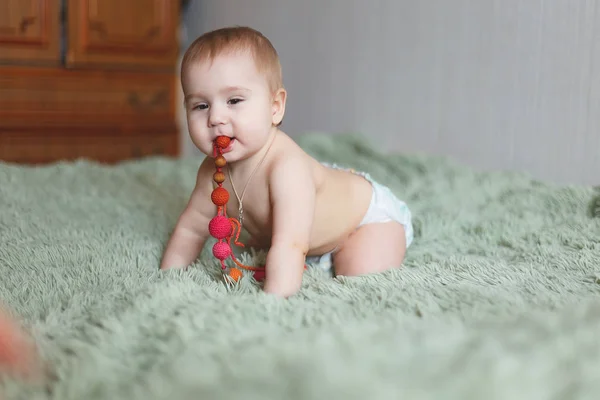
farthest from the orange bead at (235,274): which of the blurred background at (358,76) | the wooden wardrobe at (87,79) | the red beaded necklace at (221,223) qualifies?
the wooden wardrobe at (87,79)

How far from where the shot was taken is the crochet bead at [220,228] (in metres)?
0.95

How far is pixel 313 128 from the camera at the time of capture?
230 cm

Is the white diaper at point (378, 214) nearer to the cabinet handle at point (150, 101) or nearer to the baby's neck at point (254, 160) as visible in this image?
the baby's neck at point (254, 160)

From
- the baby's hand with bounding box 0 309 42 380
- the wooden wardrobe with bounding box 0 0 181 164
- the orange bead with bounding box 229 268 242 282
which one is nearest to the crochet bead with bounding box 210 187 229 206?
the orange bead with bounding box 229 268 242 282

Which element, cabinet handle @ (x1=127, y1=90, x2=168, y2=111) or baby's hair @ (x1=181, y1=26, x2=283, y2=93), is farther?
cabinet handle @ (x1=127, y1=90, x2=168, y2=111)

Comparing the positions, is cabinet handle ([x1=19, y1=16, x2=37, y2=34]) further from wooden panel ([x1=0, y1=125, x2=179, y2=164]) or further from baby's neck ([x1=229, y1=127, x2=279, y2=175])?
baby's neck ([x1=229, y1=127, x2=279, y2=175])

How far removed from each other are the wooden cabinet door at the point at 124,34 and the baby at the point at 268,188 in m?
1.70

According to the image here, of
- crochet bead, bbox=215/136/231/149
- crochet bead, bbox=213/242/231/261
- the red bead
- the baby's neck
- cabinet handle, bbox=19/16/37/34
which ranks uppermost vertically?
cabinet handle, bbox=19/16/37/34

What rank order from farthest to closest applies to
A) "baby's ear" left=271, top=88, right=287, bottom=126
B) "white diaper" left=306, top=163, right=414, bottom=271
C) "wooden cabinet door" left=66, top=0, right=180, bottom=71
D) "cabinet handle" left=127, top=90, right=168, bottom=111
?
"cabinet handle" left=127, top=90, right=168, bottom=111 → "wooden cabinet door" left=66, top=0, right=180, bottom=71 → "white diaper" left=306, top=163, right=414, bottom=271 → "baby's ear" left=271, top=88, right=287, bottom=126

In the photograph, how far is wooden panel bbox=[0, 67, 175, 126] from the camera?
242cm

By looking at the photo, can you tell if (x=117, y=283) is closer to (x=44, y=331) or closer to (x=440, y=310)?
(x=44, y=331)

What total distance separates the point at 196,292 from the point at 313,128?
5.11 feet

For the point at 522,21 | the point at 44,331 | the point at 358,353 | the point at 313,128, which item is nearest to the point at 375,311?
the point at 358,353

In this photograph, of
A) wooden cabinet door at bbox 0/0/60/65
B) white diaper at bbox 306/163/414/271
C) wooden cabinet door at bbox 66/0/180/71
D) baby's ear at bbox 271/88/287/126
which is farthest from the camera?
wooden cabinet door at bbox 66/0/180/71
